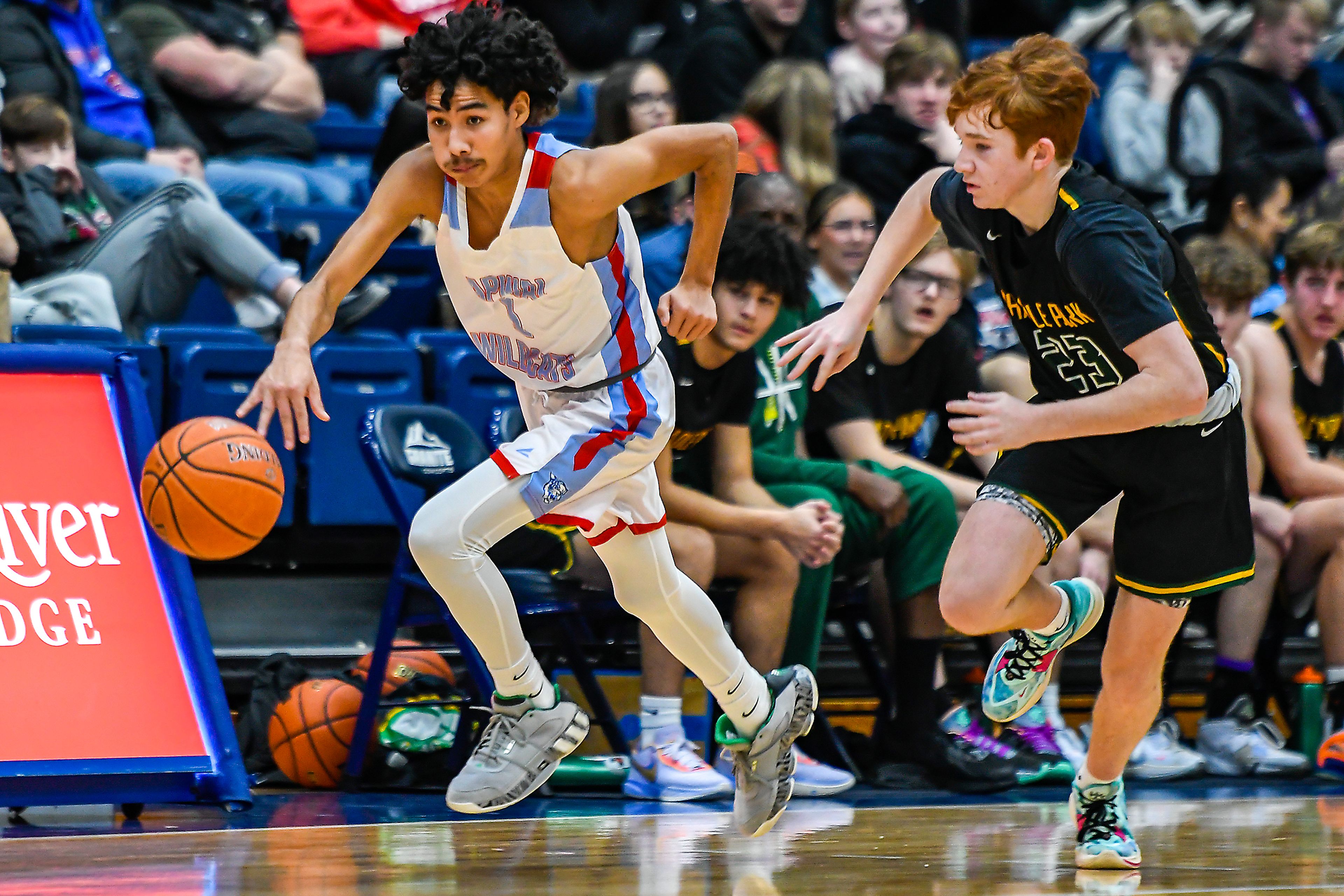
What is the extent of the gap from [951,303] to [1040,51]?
204cm

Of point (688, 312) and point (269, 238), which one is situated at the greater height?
point (688, 312)

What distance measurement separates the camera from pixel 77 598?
417 centimetres

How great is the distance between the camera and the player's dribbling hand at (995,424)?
2953mm

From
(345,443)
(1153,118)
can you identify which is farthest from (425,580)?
(1153,118)

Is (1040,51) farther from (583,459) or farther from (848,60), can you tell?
(848,60)

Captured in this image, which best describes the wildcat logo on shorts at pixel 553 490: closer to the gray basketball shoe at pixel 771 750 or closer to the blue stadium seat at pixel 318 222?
the gray basketball shoe at pixel 771 750

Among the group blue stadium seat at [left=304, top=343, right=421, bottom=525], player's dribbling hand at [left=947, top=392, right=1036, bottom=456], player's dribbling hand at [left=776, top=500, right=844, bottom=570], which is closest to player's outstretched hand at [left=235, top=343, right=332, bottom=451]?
player's dribbling hand at [left=947, top=392, right=1036, bottom=456]

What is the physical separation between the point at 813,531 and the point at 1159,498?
4.48 feet

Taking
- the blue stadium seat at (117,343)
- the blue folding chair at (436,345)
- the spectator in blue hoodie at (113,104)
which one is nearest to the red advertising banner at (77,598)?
the blue stadium seat at (117,343)

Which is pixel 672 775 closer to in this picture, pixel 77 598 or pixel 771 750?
pixel 771 750

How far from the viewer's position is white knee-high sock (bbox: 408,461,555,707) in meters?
3.56

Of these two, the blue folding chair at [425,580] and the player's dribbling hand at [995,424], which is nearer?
the player's dribbling hand at [995,424]

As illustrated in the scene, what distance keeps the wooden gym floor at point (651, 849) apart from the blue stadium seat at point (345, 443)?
3.58 feet

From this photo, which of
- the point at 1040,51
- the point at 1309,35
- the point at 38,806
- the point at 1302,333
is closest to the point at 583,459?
the point at 1040,51
